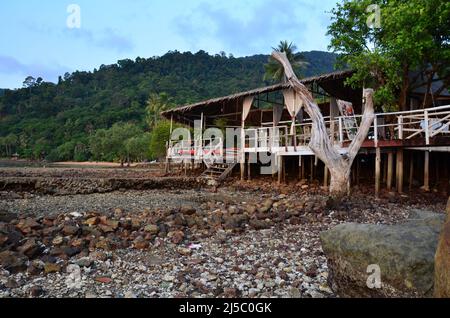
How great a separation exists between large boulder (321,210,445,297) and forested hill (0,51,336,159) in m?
51.4

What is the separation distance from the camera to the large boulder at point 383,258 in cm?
325

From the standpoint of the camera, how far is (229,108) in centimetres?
2056

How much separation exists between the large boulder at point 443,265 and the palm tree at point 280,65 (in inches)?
1390

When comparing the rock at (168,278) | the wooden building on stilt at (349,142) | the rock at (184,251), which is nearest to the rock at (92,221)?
the rock at (184,251)

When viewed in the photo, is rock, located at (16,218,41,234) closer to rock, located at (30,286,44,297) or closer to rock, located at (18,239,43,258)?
rock, located at (18,239,43,258)

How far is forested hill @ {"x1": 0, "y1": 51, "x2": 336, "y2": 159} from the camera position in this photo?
64875 mm

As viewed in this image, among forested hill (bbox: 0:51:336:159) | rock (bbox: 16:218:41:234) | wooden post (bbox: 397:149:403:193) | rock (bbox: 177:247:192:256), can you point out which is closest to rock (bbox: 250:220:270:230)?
rock (bbox: 177:247:192:256)

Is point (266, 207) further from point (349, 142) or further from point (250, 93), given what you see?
point (250, 93)

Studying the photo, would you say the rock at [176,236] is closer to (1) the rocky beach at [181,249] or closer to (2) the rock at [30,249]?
(1) the rocky beach at [181,249]

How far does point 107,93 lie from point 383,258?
87.6 metres

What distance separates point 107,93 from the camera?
83.3m

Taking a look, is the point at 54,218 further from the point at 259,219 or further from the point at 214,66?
the point at 214,66
